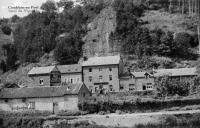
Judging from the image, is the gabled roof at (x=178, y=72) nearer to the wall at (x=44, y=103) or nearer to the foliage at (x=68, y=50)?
the wall at (x=44, y=103)

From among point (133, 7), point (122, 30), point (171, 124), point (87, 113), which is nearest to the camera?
point (171, 124)

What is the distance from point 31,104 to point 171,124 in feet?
A: 78.5

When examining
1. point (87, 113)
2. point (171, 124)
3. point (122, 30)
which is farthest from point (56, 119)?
point (122, 30)

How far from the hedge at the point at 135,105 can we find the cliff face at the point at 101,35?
41687mm

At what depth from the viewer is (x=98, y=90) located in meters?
72.9

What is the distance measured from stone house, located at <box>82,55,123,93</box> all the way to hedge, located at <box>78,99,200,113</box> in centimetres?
1950

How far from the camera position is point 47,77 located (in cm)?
7669

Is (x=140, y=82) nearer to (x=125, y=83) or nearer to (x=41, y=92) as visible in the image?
(x=125, y=83)

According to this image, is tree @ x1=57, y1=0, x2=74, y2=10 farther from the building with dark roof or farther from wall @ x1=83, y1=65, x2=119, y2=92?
wall @ x1=83, y1=65, x2=119, y2=92

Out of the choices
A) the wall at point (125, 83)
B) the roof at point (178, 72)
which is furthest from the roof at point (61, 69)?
the roof at point (178, 72)

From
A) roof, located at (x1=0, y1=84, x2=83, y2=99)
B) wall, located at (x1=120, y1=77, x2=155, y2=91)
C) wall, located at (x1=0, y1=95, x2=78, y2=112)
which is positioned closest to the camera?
wall, located at (x1=0, y1=95, x2=78, y2=112)

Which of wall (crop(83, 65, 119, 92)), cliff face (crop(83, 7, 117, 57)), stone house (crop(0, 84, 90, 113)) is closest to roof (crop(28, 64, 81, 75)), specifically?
wall (crop(83, 65, 119, 92))

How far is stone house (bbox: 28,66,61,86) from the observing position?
76562 mm

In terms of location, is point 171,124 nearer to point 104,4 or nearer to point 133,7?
point 133,7
